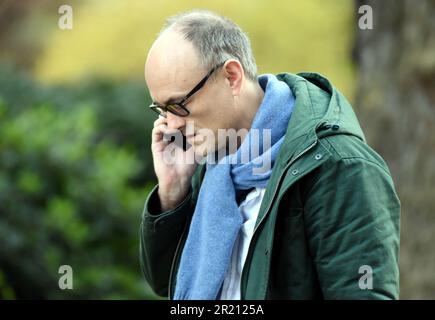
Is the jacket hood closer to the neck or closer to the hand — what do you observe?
the neck

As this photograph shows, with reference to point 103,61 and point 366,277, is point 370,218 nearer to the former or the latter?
point 366,277

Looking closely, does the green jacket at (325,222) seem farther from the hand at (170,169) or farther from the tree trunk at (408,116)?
the tree trunk at (408,116)

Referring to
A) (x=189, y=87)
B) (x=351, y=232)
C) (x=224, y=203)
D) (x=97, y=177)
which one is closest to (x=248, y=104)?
(x=189, y=87)

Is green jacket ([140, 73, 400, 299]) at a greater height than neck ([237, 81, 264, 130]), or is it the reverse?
neck ([237, 81, 264, 130])

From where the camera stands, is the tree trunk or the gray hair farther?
the tree trunk

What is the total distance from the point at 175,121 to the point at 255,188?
39 centimetres

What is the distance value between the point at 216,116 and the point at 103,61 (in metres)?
7.43

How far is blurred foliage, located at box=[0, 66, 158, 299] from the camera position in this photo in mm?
5395

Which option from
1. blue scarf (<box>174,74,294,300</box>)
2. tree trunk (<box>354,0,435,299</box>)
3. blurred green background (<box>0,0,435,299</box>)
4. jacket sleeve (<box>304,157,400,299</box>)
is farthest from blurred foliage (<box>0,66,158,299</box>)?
jacket sleeve (<box>304,157,400,299</box>)

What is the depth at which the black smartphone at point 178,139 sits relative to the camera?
9.95 feet

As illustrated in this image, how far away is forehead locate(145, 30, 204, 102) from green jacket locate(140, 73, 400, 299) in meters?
0.40

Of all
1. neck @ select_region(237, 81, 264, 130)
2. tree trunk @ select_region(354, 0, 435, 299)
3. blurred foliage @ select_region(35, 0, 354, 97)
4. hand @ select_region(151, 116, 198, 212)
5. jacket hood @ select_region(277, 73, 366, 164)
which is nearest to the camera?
jacket hood @ select_region(277, 73, 366, 164)

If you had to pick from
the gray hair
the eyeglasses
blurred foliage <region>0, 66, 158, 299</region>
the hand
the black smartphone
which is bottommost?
blurred foliage <region>0, 66, 158, 299</region>

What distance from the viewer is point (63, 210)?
5691 millimetres
